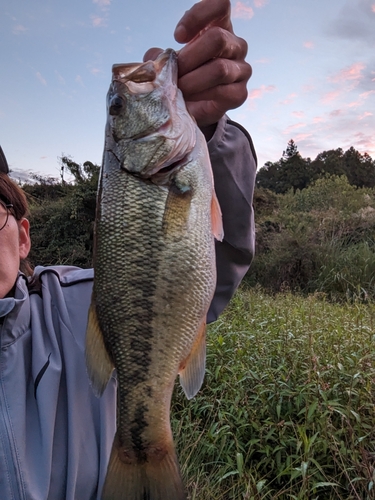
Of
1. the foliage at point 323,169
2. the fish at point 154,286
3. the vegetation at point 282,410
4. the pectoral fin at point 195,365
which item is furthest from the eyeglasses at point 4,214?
the foliage at point 323,169

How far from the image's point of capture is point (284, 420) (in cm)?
288

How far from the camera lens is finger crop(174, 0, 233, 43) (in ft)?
4.10

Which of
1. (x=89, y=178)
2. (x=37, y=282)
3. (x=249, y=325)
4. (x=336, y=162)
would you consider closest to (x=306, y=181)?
(x=336, y=162)

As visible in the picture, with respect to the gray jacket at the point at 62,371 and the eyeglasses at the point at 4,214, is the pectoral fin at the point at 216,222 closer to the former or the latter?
the gray jacket at the point at 62,371

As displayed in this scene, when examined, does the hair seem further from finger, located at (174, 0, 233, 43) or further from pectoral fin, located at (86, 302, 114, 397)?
finger, located at (174, 0, 233, 43)

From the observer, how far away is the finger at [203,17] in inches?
49.2

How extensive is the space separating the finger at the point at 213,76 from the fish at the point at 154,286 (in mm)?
73

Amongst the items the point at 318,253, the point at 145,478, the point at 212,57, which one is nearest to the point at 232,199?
the point at 212,57

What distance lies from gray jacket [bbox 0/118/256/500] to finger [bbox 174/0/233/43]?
0.43 meters

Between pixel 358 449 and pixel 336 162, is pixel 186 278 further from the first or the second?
pixel 336 162

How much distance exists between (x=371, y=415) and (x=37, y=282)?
246 cm

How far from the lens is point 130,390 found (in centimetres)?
132

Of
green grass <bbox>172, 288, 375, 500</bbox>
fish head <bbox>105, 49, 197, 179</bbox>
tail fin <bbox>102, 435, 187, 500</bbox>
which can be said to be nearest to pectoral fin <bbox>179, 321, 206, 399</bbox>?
tail fin <bbox>102, 435, 187, 500</bbox>

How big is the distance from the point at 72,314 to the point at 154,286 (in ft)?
1.93
